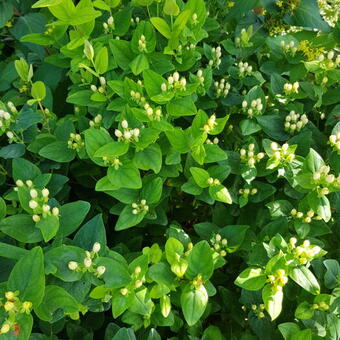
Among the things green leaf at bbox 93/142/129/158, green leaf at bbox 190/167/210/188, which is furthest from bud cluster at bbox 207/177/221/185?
green leaf at bbox 93/142/129/158

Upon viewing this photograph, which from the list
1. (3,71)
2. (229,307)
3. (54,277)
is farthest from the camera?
(3,71)

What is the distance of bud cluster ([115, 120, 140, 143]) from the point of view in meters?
0.95

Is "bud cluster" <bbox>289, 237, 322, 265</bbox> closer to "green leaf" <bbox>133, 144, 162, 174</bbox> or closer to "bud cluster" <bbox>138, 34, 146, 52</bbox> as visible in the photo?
"green leaf" <bbox>133, 144, 162, 174</bbox>

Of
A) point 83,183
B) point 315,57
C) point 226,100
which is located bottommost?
point 83,183

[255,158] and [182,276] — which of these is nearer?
[182,276]

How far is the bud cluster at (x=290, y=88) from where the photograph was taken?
1.14 metres

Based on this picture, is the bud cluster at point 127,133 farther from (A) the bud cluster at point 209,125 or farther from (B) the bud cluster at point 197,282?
(B) the bud cluster at point 197,282

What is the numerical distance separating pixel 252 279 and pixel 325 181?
0.99 feet

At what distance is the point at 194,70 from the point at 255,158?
38 centimetres

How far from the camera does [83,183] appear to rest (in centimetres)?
126

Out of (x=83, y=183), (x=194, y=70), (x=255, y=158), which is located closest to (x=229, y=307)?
(x=255, y=158)

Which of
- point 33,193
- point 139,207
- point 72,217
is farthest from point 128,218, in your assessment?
point 33,193

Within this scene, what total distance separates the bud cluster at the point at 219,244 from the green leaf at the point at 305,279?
199 millimetres

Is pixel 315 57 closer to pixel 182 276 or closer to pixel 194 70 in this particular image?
pixel 194 70
